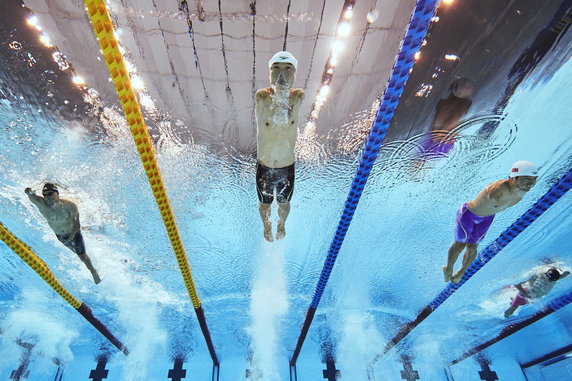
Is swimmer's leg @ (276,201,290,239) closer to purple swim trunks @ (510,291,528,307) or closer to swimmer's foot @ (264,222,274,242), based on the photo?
swimmer's foot @ (264,222,274,242)

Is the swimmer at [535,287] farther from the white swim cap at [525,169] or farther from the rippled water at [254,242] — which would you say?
the white swim cap at [525,169]

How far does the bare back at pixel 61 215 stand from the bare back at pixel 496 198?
4623 millimetres

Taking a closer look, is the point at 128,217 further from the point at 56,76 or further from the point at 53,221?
the point at 56,76

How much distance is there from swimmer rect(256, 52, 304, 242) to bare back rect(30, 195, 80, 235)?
241cm

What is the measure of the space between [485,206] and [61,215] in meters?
4.74

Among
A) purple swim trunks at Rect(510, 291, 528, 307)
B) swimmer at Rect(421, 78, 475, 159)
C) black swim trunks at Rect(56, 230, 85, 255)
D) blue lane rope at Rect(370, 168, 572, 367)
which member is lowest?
blue lane rope at Rect(370, 168, 572, 367)

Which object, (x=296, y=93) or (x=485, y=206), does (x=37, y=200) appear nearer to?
(x=296, y=93)

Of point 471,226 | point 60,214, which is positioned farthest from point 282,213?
point 60,214

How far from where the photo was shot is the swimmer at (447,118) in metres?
3.06

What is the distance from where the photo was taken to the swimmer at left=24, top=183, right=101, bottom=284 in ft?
11.6

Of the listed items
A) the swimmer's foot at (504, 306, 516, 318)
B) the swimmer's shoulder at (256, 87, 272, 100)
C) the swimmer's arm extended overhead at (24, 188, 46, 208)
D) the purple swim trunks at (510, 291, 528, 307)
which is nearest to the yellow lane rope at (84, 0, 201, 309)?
the swimmer's shoulder at (256, 87, 272, 100)

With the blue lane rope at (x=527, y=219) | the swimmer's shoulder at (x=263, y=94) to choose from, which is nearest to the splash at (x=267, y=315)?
the blue lane rope at (x=527, y=219)

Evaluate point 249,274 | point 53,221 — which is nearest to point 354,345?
point 249,274

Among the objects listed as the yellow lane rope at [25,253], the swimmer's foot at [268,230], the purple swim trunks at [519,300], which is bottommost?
the swimmer's foot at [268,230]
